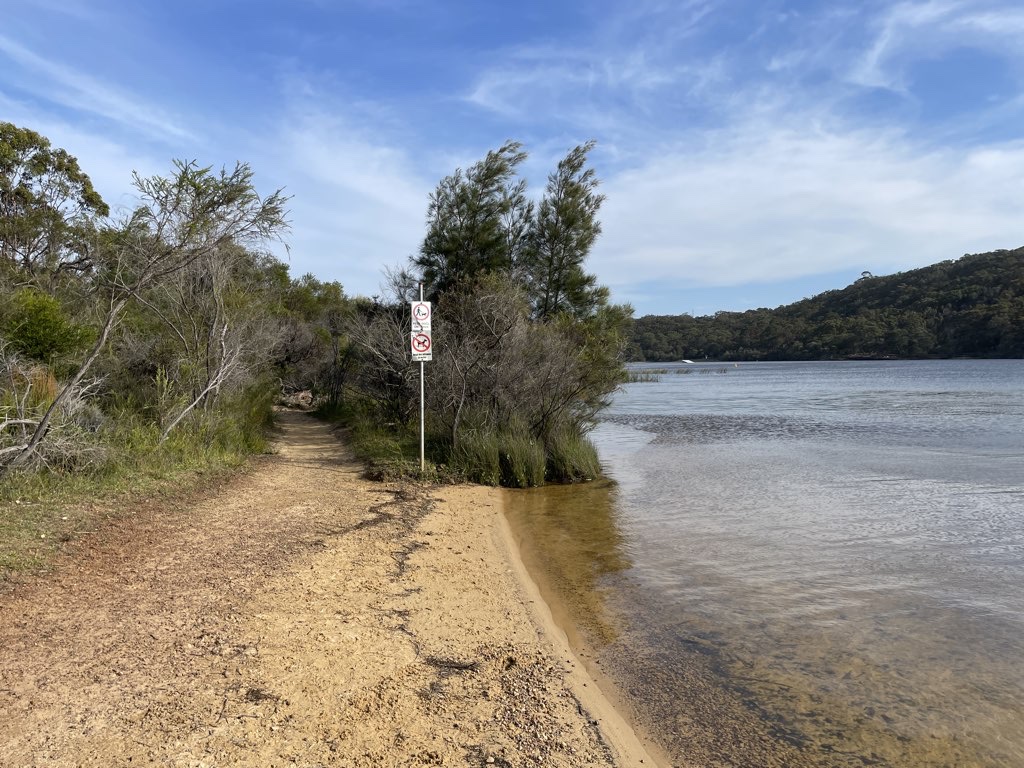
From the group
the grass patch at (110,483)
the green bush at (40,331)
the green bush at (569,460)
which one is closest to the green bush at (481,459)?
the green bush at (569,460)

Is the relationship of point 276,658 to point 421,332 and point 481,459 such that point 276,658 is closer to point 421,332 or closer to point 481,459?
point 421,332

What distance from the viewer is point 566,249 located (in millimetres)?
17344

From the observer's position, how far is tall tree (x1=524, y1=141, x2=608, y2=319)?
56.1 ft

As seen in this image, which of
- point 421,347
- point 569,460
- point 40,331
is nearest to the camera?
point 40,331

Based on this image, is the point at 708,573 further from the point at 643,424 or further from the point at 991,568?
the point at 643,424

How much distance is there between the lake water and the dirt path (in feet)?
2.59

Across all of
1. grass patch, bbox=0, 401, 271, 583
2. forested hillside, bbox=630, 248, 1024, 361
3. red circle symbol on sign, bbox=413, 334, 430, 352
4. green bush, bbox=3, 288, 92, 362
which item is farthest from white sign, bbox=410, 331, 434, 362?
forested hillside, bbox=630, 248, 1024, 361

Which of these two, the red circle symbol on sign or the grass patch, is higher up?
the red circle symbol on sign

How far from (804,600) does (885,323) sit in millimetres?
88294

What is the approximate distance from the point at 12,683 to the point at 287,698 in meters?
1.44

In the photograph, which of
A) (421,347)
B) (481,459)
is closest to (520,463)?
(481,459)

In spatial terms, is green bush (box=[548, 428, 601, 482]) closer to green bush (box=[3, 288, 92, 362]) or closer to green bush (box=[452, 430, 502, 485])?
green bush (box=[452, 430, 502, 485])

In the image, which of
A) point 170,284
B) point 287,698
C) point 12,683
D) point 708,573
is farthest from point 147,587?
point 170,284

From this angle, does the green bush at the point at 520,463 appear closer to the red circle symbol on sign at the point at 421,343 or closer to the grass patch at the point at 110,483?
the red circle symbol on sign at the point at 421,343
